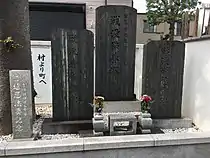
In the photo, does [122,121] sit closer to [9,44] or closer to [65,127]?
[65,127]

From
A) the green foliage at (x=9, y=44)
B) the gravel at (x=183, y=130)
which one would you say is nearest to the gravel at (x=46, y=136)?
the gravel at (x=183, y=130)

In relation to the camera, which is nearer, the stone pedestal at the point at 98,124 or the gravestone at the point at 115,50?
the stone pedestal at the point at 98,124

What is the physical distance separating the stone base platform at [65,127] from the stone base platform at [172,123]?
141 cm

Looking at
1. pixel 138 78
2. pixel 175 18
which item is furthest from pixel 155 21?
pixel 138 78

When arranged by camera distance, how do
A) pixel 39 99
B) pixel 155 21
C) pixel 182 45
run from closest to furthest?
pixel 182 45, pixel 39 99, pixel 155 21

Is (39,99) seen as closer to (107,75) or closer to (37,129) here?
(37,129)

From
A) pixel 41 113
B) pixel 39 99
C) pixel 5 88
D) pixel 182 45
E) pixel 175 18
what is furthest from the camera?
pixel 175 18

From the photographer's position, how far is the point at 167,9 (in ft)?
30.1

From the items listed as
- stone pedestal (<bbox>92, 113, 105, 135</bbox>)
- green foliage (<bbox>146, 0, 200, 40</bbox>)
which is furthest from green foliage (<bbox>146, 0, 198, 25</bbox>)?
stone pedestal (<bbox>92, 113, 105, 135</bbox>)

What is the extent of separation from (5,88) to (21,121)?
2.74 feet

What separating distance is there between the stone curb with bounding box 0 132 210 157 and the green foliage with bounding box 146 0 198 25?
6.43 m

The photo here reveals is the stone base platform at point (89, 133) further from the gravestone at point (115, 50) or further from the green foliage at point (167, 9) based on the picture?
the green foliage at point (167, 9)

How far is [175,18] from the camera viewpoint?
8.69 m

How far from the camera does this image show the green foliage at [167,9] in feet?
29.4
